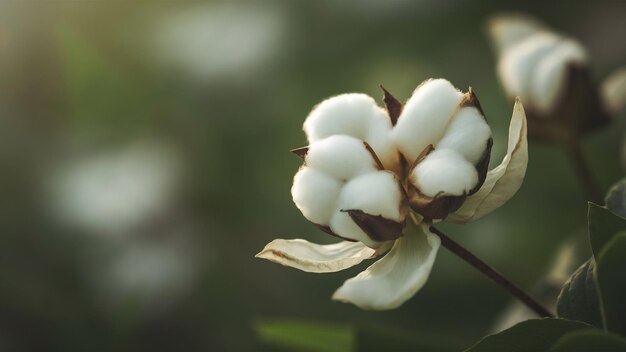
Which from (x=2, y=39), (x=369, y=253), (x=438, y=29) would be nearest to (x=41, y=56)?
(x=2, y=39)

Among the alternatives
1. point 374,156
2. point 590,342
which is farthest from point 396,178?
point 590,342

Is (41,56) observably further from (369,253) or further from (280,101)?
(369,253)

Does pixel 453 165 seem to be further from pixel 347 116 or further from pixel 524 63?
pixel 524 63

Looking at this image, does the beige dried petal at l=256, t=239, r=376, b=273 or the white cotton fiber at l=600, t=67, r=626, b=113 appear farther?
the white cotton fiber at l=600, t=67, r=626, b=113

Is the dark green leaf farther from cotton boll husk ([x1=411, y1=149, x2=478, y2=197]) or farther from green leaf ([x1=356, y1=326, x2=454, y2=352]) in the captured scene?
cotton boll husk ([x1=411, y1=149, x2=478, y2=197])

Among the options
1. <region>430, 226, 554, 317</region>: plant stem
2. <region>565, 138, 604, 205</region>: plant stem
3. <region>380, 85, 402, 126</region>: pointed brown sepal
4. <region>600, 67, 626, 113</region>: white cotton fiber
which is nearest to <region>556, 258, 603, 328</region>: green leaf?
<region>430, 226, 554, 317</region>: plant stem
